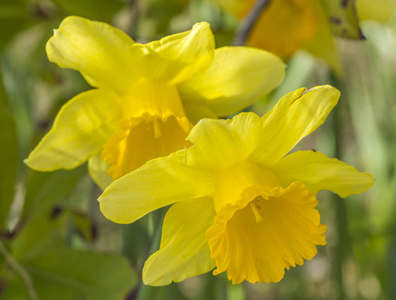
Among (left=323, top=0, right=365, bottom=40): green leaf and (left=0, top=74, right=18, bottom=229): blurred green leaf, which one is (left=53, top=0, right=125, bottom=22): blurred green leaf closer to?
(left=0, top=74, right=18, bottom=229): blurred green leaf

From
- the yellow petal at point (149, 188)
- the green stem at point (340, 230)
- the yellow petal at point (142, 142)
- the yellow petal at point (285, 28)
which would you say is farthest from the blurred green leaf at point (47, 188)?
the green stem at point (340, 230)

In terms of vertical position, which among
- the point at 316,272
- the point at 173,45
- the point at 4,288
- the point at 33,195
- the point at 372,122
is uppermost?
the point at 173,45

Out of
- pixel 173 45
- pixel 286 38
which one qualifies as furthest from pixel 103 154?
pixel 286 38

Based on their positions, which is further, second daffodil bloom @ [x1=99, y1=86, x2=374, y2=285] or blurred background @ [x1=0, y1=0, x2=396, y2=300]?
blurred background @ [x1=0, y1=0, x2=396, y2=300]

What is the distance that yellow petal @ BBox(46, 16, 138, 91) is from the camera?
54cm

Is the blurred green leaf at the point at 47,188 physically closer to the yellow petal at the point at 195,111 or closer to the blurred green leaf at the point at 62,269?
the blurred green leaf at the point at 62,269

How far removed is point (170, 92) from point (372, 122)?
3.79 feet

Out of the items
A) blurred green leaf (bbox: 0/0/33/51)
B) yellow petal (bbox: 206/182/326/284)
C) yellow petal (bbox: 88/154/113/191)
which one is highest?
blurred green leaf (bbox: 0/0/33/51)

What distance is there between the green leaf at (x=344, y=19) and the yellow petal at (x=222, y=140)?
210 millimetres

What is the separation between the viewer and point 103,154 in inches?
22.6

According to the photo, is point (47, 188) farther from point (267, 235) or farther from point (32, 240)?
point (267, 235)

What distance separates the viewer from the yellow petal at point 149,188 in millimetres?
462

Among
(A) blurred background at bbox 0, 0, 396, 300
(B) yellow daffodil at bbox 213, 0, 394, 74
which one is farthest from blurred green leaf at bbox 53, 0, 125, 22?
(B) yellow daffodil at bbox 213, 0, 394, 74

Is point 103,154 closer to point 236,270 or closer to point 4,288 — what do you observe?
point 236,270
